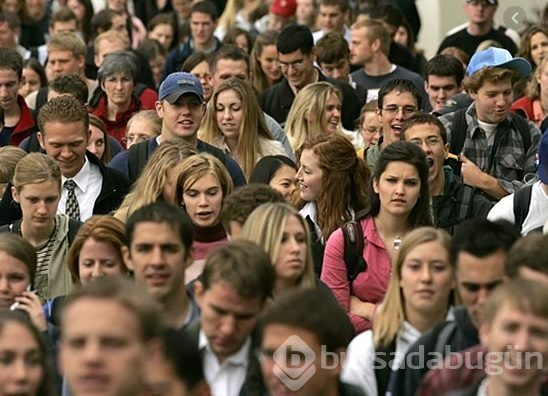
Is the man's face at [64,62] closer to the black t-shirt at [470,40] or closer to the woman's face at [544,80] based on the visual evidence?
the black t-shirt at [470,40]

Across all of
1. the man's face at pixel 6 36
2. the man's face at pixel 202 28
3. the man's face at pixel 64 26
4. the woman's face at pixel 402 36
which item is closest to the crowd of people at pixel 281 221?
the man's face at pixel 202 28

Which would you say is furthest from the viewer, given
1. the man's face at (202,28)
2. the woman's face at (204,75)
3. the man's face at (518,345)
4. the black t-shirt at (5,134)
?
the man's face at (202,28)

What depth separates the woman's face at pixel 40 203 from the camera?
11.4 meters

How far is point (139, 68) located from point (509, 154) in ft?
18.0

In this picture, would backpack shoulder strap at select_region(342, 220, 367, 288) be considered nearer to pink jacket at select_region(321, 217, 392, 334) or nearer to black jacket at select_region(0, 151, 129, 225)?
pink jacket at select_region(321, 217, 392, 334)

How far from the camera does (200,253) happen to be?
11.0 m

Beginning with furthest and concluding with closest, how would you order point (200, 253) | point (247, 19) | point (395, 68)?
point (247, 19) → point (395, 68) → point (200, 253)

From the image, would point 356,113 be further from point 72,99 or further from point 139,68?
point 72,99

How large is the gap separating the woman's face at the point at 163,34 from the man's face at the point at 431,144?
377 inches

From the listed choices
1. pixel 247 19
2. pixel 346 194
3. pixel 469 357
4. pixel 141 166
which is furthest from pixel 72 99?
pixel 247 19

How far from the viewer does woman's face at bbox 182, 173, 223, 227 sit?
11211 millimetres

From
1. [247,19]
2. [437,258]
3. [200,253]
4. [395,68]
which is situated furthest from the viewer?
[247,19]

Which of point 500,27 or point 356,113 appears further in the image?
point 500,27

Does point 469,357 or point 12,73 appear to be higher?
point 12,73
